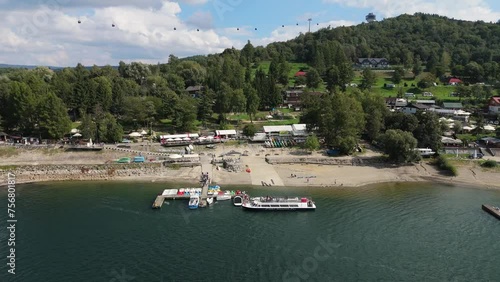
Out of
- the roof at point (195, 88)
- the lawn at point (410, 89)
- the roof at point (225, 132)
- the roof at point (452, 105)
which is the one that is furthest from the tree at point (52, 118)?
the roof at point (452, 105)

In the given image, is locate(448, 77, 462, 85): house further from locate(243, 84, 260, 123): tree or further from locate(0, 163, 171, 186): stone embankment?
locate(0, 163, 171, 186): stone embankment

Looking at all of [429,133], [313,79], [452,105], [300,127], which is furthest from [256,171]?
[452,105]

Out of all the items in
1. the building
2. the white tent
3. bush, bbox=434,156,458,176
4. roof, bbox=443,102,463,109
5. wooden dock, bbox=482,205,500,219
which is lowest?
wooden dock, bbox=482,205,500,219

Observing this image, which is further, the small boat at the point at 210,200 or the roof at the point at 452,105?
the roof at the point at 452,105

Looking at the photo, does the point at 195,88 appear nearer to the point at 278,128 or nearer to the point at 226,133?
the point at 226,133

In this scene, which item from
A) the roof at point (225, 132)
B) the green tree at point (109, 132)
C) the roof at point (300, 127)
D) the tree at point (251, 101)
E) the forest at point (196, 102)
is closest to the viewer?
the forest at point (196, 102)

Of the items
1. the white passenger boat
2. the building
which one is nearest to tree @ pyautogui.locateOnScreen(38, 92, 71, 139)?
the building

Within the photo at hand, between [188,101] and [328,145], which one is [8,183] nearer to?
[188,101]

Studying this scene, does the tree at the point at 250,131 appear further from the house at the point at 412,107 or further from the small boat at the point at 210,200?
the house at the point at 412,107
